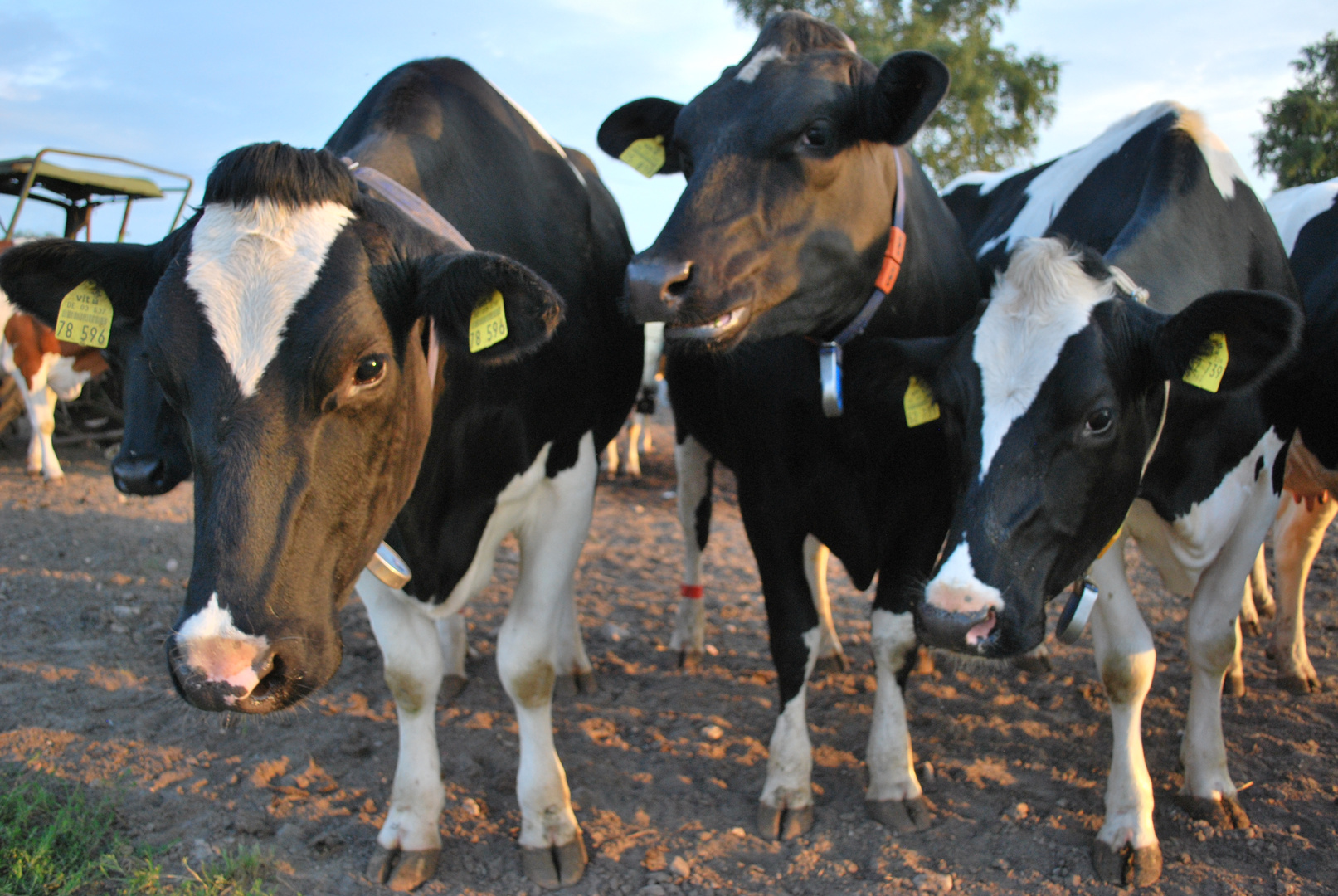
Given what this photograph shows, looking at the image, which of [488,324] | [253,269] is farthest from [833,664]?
[253,269]

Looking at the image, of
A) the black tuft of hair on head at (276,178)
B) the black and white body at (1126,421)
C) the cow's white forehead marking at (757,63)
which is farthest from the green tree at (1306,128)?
the black tuft of hair on head at (276,178)

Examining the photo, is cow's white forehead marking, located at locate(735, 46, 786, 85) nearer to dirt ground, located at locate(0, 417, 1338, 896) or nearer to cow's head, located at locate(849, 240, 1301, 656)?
cow's head, located at locate(849, 240, 1301, 656)

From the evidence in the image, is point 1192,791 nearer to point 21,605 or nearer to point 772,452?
point 772,452

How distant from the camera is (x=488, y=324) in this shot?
80.1 inches

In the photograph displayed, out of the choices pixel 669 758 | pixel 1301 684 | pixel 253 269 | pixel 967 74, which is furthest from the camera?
pixel 967 74

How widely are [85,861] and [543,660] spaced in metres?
1.38

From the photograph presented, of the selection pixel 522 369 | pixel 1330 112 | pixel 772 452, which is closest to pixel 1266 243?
pixel 772 452

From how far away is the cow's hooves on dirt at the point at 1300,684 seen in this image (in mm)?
3844

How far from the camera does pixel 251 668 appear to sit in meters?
1.66

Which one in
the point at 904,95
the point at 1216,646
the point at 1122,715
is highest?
the point at 904,95

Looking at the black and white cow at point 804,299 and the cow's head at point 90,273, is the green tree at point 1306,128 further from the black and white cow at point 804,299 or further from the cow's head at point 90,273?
the cow's head at point 90,273

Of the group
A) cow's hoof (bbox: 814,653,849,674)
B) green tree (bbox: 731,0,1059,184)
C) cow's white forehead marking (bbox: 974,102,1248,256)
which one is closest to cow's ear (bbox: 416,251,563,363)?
cow's white forehead marking (bbox: 974,102,1248,256)

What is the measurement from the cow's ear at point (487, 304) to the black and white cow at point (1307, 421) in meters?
2.57

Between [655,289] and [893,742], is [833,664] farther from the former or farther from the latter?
[655,289]
